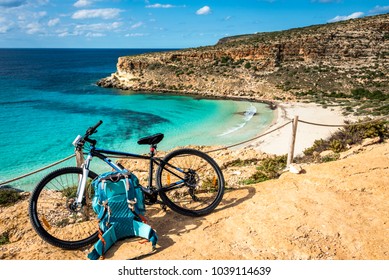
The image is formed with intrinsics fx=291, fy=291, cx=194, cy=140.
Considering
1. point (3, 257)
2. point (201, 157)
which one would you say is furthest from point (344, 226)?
point (3, 257)

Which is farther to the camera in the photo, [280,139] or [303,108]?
[303,108]

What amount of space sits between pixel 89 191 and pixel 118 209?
3.35 feet

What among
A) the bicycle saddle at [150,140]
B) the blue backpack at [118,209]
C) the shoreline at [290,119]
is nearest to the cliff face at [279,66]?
the shoreline at [290,119]

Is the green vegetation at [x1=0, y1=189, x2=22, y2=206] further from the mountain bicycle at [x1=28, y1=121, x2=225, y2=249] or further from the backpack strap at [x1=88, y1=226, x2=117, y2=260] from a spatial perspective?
the backpack strap at [x1=88, y1=226, x2=117, y2=260]

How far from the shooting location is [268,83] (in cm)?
4231

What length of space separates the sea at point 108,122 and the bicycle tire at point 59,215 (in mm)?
8511

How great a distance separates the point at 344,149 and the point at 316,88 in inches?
1293

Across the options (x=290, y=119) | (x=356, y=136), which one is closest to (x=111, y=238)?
(x=356, y=136)

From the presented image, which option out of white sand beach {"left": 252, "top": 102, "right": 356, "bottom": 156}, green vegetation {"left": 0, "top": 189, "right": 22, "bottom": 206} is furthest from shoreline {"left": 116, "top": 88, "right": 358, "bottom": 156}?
green vegetation {"left": 0, "top": 189, "right": 22, "bottom": 206}

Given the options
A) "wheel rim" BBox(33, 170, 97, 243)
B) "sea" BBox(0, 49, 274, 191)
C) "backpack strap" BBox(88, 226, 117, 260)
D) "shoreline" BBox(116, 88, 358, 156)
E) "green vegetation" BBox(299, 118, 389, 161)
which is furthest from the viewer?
"sea" BBox(0, 49, 274, 191)

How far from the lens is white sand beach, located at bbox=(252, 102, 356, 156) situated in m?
17.2

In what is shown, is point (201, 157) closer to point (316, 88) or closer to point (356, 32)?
point (316, 88)

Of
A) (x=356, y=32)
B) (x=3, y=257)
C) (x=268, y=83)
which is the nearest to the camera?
(x=3, y=257)

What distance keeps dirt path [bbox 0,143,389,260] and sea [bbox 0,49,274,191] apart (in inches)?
381
